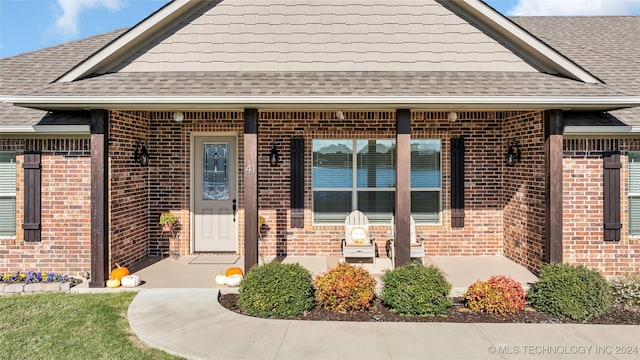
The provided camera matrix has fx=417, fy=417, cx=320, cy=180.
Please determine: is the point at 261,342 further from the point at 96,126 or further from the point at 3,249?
the point at 3,249

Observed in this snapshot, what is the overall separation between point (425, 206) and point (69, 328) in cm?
636

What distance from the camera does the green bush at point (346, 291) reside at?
5465 mm

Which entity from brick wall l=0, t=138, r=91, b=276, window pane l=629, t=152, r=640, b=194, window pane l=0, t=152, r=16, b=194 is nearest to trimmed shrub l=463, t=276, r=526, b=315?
window pane l=629, t=152, r=640, b=194

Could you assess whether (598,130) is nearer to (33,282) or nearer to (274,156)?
(274,156)

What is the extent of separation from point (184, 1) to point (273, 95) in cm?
248

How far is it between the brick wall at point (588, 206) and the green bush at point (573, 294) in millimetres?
1800

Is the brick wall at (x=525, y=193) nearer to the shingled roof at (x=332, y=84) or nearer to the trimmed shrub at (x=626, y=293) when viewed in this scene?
the shingled roof at (x=332, y=84)

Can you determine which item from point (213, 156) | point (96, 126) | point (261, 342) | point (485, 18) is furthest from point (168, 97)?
point (485, 18)

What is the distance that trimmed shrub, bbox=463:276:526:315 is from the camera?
536 centimetres

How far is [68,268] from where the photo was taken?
7.05 metres

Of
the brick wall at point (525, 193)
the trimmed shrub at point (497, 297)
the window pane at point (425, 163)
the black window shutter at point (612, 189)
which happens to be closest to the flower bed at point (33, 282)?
the trimmed shrub at point (497, 297)

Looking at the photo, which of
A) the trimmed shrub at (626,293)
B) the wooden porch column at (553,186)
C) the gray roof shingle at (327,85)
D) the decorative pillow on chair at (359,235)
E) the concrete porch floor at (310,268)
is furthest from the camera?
the decorative pillow on chair at (359,235)

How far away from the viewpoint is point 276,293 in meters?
5.35

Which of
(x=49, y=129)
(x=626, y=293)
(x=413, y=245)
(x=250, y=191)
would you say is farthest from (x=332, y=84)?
(x=626, y=293)
